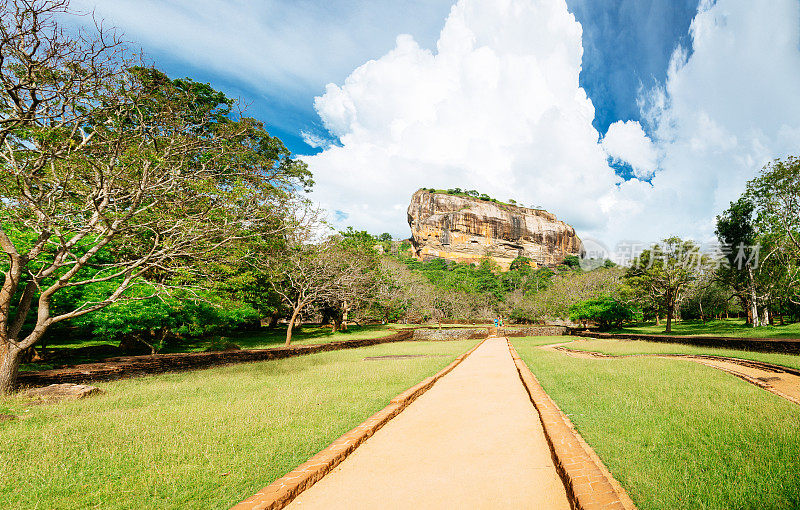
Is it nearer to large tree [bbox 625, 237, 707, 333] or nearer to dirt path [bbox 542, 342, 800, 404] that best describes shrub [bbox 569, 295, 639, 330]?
large tree [bbox 625, 237, 707, 333]

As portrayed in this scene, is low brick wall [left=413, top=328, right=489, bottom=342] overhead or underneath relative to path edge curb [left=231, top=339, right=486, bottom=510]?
underneath

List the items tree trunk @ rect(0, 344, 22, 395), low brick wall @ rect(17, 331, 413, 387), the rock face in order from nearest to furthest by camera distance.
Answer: tree trunk @ rect(0, 344, 22, 395) < low brick wall @ rect(17, 331, 413, 387) < the rock face

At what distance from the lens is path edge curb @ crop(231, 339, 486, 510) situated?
2889 mm

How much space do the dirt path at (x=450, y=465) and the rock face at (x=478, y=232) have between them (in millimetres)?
101218

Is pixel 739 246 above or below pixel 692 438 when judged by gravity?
above

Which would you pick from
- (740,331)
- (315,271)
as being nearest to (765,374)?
(315,271)

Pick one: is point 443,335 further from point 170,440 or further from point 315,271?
point 170,440

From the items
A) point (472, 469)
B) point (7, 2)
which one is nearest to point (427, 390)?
point (472, 469)

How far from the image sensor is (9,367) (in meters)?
6.31

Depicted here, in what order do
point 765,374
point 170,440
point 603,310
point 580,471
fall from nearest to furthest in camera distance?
point 580,471, point 170,440, point 765,374, point 603,310

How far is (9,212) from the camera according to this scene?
683 centimetres

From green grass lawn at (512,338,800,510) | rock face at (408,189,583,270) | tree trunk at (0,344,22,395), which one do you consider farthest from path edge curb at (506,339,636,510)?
rock face at (408,189,583,270)

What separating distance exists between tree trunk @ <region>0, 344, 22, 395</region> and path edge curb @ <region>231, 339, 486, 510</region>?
665 cm

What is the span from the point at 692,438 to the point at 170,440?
20.7 ft
